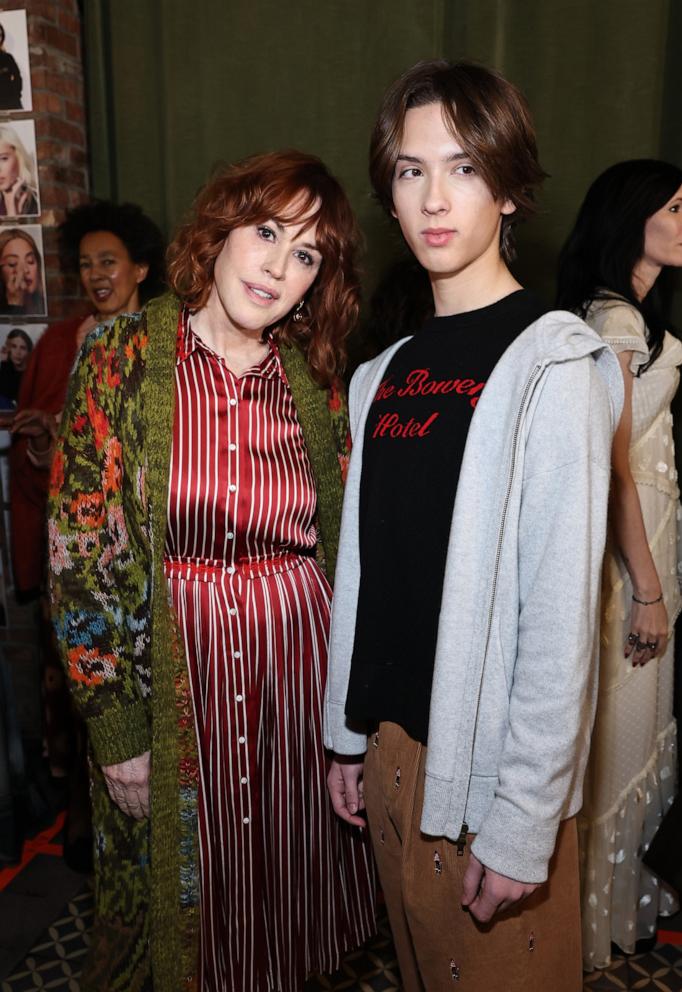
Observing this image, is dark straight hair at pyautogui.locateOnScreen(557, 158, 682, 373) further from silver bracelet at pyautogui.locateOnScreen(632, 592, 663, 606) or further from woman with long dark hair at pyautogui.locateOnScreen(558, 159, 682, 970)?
silver bracelet at pyautogui.locateOnScreen(632, 592, 663, 606)

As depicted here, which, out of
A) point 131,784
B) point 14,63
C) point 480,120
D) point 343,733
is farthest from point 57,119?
point 343,733

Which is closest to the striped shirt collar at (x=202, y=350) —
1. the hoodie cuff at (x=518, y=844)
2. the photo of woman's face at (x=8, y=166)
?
the hoodie cuff at (x=518, y=844)

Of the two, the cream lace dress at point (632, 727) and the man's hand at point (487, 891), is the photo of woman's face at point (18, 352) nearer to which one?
the cream lace dress at point (632, 727)

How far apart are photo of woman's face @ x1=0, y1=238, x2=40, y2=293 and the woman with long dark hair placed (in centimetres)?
202

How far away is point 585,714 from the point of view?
110 cm

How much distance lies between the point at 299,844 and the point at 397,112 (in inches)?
52.5

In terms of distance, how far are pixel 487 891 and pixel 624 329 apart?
4.21 ft

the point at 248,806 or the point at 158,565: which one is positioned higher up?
the point at 158,565

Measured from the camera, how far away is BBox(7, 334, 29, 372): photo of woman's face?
316cm

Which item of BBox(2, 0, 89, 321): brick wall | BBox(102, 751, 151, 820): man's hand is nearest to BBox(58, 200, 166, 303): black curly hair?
BBox(2, 0, 89, 321): brick wall

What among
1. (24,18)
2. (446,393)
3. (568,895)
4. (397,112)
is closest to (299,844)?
(568,895)

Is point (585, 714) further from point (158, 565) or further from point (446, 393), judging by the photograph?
point (158, 565)

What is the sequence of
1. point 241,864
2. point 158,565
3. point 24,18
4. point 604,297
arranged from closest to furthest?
point 158,565, point 241,864, point 604,297, point 24,18

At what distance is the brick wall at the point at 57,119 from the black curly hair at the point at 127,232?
0.76ft
